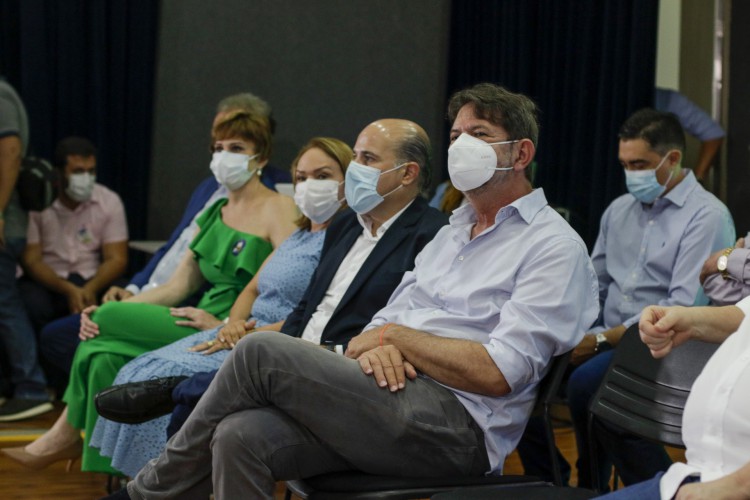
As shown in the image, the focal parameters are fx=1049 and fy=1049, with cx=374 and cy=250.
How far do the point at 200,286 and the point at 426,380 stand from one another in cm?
188

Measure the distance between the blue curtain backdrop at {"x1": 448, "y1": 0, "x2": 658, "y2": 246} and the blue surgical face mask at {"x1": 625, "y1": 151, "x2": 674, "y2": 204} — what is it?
3.76 feet

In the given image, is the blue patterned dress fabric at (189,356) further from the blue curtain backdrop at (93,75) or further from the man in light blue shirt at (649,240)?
the blue curtain backdrop at (93,75)

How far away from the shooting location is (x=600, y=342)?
3.51 metres

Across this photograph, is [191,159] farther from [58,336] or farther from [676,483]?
[676,483]

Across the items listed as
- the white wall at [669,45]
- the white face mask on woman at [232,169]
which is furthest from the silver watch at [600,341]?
the white wall at [669,45]

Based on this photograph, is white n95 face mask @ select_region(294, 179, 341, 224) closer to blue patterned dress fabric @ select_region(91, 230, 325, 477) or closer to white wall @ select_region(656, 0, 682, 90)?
blue patterned dress fabric @ select_region(91, 230, 325, 477)

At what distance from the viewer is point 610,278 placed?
386cm

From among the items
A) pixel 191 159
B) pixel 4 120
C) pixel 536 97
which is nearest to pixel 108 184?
pixel 191 159

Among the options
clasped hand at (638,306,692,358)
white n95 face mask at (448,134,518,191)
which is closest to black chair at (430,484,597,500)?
clasped hand at (638,306,692,358)

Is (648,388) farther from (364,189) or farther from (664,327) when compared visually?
(364,189)

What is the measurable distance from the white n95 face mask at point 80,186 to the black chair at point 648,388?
3.55 meters

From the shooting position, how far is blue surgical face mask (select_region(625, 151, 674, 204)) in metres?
3.69

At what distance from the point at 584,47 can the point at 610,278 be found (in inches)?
77.2

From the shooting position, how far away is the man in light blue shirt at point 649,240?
3.47m
